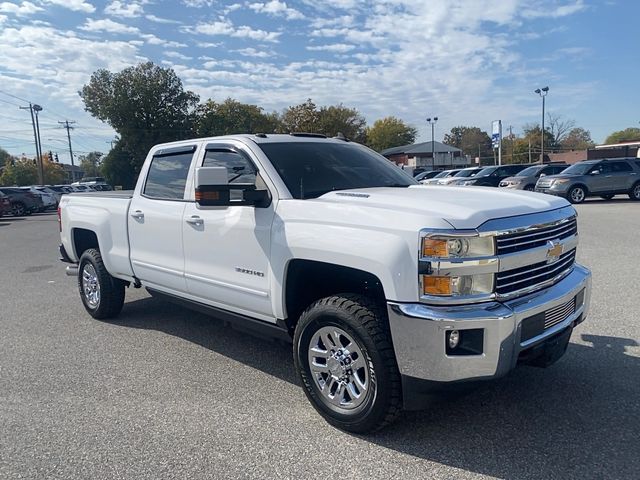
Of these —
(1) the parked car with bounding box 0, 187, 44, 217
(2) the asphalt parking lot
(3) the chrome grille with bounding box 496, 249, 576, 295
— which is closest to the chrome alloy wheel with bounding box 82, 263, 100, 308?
(2) the asphalt parking lot

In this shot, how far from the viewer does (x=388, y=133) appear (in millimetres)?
103500

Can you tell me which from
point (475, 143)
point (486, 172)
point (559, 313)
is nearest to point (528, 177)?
point (486, 172)

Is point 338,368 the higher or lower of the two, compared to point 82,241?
lower

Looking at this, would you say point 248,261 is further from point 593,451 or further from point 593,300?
point 593,300

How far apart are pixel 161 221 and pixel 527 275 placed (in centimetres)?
331

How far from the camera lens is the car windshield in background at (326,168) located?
4.08m

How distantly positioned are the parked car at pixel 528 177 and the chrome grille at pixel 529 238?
20.8 metres

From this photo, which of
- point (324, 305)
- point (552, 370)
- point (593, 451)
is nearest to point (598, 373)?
point (552, 370)

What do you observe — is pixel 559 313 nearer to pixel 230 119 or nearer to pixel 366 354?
pixel 366 354

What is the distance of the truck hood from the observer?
3.05 meters

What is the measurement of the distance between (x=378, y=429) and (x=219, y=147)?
2.71 metres

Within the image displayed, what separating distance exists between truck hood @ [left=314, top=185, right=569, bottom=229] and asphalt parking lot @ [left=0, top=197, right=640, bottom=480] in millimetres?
1055

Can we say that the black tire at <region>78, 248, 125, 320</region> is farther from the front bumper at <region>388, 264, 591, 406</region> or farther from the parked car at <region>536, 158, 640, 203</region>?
the parked car at <region>536, 158, 640, 203</region>

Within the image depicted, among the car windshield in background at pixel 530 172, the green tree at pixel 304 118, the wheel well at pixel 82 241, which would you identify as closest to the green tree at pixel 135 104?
the green tree at pixel 304 118
